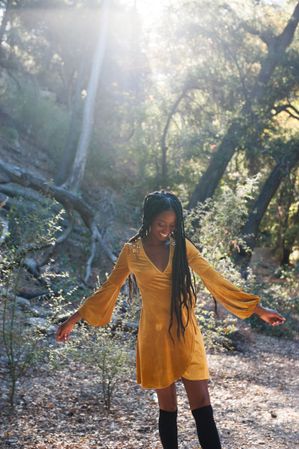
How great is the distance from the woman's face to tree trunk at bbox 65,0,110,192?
1136 cm

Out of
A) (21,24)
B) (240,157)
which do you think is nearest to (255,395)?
(240,157)

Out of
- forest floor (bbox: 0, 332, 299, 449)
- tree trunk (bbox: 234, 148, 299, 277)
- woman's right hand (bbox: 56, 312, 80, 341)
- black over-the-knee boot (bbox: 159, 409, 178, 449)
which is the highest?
tree trunk (bbox: 234, 148, 299, 277)

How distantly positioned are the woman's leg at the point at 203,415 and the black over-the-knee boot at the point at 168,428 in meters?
0.20

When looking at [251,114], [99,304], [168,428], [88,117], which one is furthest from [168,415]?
[88,117]

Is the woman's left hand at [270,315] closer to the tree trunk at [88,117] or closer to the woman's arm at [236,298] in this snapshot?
the woman's arm at [236,298]

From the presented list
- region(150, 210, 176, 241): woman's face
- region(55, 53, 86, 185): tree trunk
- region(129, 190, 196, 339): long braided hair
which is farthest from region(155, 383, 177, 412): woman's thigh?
region(55, 53, 86, 185): tree trunk

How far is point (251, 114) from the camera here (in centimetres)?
1470

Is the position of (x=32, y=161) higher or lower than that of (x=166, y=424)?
higher

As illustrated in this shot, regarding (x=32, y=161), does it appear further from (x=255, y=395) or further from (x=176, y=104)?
(x=255, y=395)

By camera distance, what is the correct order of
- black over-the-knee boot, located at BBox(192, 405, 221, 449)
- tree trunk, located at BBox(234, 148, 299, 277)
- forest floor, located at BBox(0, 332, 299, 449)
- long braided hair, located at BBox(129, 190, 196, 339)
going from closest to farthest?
black over-the-knee boot, located at BBox(192, 405, 221, 449) → long braided hair, located at BBox(129, 190, 196, 339) → forest floor, located at BBox(0, 332, 299, 449) → tree trunk, located at BBox(234, 148, 299, 277)

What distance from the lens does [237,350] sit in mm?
8398

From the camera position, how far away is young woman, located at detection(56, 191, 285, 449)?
2.95 meters

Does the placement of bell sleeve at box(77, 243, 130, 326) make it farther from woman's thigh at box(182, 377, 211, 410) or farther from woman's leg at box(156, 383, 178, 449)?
woman's thigh at box(182, 377, 211, 410)

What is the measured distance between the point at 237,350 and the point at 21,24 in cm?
1697
